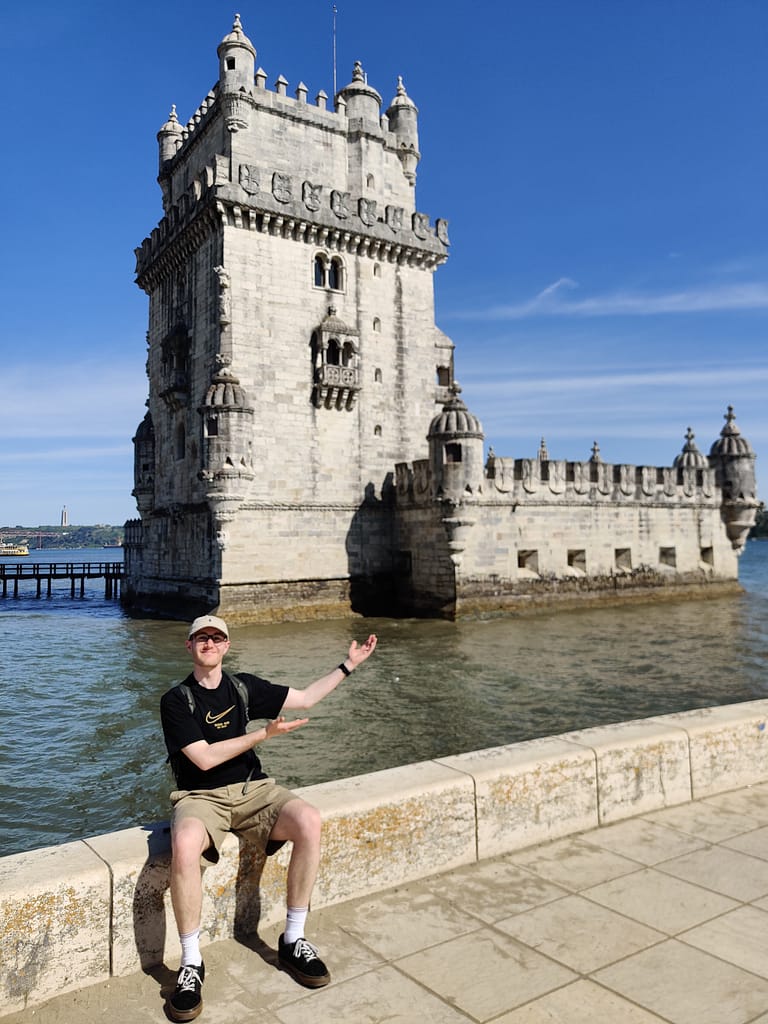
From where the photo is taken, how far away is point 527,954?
3.48m

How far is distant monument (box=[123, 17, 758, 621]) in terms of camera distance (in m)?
23.8

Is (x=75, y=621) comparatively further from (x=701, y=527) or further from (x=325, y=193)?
(x=701, y=527)

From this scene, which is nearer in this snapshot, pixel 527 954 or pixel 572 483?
pixel 527 954

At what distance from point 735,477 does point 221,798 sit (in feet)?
104

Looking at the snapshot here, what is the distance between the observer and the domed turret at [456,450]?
2353 cm

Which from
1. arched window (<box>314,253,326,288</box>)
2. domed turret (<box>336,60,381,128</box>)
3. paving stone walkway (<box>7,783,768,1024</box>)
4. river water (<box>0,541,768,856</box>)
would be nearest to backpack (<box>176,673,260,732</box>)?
paving stone walkway (<box>7,783,768,1024</box>)

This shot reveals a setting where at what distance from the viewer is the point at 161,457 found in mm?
29547

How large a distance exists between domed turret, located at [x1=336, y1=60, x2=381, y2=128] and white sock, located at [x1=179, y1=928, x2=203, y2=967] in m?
29.2

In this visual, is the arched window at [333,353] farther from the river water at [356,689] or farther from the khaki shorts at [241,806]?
the khaki shorts at [241,806]

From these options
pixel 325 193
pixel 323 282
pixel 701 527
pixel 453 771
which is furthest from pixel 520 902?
pixel 701 527

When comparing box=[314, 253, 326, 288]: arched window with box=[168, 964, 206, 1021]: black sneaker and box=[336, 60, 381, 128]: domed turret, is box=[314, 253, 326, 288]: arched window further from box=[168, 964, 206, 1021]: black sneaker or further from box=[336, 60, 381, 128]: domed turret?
box=[168, 964, 206, 1021]: black sneaker

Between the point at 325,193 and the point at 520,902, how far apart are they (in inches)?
1037

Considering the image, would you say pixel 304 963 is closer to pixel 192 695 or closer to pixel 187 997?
pixel 187 997

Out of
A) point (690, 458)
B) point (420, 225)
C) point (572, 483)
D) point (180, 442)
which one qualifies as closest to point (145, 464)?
point (180, 442)
